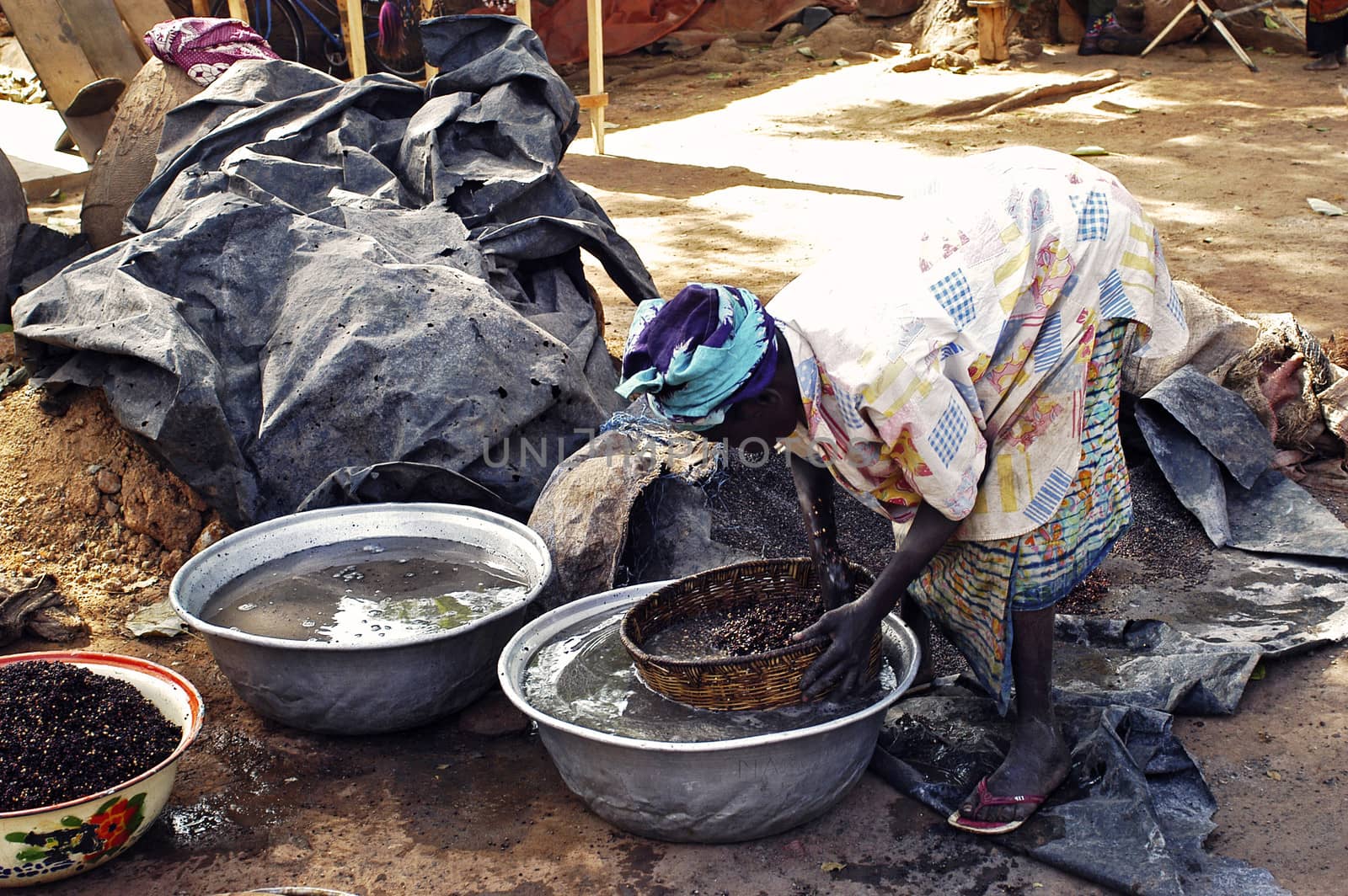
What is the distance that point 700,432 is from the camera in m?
2.08

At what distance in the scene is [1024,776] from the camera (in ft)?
8.09

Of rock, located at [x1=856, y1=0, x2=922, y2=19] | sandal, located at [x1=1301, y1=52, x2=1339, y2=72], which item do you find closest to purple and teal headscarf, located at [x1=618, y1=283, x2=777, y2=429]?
sandal, located at [x1=1301, y1=52, x2=1339, y2=72]

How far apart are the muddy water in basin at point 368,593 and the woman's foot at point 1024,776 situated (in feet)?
3.68

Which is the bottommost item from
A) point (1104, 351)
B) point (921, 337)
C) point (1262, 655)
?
point (1262, 655)

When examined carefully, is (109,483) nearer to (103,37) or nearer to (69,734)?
(69,734)

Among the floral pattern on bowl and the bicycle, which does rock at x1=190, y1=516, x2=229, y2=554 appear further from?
the bicycle

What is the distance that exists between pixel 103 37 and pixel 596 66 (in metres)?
3.42

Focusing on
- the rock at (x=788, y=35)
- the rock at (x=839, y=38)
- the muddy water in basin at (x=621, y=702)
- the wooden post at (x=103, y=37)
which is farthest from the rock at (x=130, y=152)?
the rock at (x=788, y=35)

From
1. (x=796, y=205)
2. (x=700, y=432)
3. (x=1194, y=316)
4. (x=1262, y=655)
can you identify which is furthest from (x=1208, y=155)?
(x=700, y=432)

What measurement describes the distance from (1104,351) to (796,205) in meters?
5.14

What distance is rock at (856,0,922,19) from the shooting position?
12719 mm

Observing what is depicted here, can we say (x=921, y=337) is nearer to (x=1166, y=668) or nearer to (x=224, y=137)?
(x=1166, y=668)

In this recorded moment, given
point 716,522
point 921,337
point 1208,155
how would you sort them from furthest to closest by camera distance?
point 1208,155 < point 716,522 < point 921,337

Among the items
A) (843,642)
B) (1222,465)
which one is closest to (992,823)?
(843,642)
